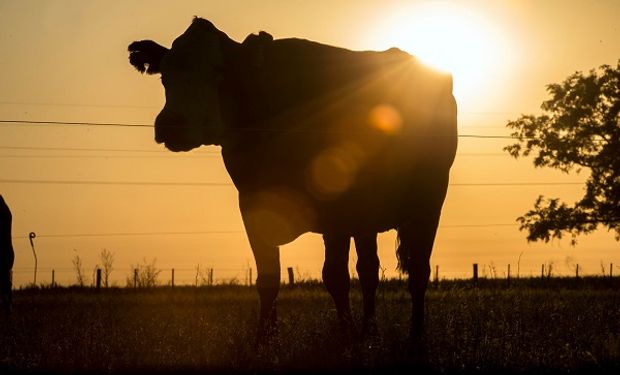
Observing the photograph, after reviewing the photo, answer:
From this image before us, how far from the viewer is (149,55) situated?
29.4 ft

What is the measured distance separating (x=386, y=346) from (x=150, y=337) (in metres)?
2.67

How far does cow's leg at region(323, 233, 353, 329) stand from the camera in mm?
9259

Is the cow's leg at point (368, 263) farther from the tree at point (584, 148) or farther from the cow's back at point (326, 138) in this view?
the tree at point (584, 148)

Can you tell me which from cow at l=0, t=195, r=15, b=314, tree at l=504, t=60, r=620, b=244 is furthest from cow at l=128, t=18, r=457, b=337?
tree at l=504, t=60, r=620, b=244

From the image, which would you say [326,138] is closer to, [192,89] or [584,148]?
[192,89]

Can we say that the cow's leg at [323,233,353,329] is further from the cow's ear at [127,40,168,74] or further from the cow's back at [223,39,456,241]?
the cow's ear at [127,40,168,74]

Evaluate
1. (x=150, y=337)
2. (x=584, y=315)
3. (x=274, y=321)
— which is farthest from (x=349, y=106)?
(x=584, y=315)

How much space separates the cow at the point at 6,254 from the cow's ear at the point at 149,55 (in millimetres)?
6574

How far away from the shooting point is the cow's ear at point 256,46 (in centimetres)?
850

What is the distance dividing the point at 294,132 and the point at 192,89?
1.23 m

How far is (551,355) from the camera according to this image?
734 centimetres

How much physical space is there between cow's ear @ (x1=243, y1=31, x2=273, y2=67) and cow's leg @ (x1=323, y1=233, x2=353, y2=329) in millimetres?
2004

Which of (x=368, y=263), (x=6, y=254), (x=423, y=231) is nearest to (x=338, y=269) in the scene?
→ (x=368, y=263)

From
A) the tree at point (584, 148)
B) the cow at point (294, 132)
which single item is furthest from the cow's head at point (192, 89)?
the tree at point (584, 148)
